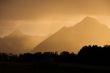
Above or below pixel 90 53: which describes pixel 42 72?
below

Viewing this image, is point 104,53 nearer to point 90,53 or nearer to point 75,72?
point 90,53

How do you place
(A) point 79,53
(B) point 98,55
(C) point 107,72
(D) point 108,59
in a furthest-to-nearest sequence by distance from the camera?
(A) point 79,53
(B) point 98,55
(D) point 108,59
(C) point 107,72

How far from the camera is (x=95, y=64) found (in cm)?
6259

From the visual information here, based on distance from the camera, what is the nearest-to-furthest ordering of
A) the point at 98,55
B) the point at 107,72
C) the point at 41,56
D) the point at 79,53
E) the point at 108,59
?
the point at 107,72, the point at 108,59, the point at 98,55, the point at 79,53, the point at 41,56

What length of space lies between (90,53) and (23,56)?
94.5ft

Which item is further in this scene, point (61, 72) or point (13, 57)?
point (13, 57)

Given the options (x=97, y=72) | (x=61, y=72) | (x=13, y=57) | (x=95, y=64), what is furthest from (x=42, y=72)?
(x=13, y=57)

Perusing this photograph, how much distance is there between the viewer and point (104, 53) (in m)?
64.9

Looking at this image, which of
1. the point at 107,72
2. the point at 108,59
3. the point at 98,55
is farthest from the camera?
the point at 98,55

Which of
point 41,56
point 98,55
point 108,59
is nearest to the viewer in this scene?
point 108,59

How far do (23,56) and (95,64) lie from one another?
34.0 metres

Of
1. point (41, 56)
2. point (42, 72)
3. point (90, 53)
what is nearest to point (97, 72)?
point (42, 72)

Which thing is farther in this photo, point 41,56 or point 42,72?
point 41,56

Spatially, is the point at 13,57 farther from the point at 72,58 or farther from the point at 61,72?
the point at 61,72
